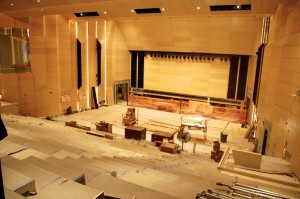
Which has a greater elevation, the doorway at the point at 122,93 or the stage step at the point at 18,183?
the stage step at the point at 18,183

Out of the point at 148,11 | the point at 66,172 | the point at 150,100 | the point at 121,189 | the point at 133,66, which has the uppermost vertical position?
the point at 148,11

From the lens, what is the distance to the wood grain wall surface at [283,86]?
18.7ft

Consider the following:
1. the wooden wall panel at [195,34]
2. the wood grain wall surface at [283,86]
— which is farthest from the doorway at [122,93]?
the wood grain wall surface at [283,86]

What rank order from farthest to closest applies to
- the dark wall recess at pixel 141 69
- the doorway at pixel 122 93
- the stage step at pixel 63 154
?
the doorway at pixel 122 93 < the dark wall recess at pixel 141 69 < the stage step at pixel 63 154

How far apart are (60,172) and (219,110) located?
42.4 ft

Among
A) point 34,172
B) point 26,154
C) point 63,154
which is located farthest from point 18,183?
point 63,154

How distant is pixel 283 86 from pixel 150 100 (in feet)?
34.9

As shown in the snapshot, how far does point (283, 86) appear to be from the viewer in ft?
22.1

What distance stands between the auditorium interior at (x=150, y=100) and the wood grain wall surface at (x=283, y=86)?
0.04 meters

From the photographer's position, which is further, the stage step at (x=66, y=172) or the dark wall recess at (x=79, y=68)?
the dark wall recess at (x=79, y=68)

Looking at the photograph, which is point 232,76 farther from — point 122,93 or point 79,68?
point 79,68

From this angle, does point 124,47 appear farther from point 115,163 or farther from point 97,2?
point 115,163

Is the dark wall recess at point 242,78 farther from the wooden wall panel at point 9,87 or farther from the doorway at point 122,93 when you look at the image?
the wooden wall panel at point 9,87

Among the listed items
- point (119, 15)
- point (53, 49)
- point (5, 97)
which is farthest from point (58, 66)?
point (119, 15)
